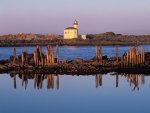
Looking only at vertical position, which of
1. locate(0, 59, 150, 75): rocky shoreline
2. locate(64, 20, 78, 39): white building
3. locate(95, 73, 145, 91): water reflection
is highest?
locate(64, 20, 78, 39): white building

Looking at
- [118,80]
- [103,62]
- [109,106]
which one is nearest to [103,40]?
[103,62]

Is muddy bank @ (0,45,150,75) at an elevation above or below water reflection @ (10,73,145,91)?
above

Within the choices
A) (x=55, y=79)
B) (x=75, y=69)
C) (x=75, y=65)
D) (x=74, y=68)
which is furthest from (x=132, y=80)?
(x=75, y=65)

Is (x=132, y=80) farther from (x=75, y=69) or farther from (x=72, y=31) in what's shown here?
(x=72, y=31)

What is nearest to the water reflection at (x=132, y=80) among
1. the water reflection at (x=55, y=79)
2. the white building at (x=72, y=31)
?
the water reflection at (x=55, y=79)

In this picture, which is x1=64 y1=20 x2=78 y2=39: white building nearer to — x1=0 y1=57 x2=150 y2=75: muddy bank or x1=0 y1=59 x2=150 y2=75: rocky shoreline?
x1=0 y1=57 x2=150 y2=75: muddy bank

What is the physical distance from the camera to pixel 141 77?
3109 cm

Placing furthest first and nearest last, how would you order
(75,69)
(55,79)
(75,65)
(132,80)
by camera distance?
(75,65), (75,69), (55,79), (132,80)

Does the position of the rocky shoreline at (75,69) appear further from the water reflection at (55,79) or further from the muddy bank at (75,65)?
the water reflection at (55,79)

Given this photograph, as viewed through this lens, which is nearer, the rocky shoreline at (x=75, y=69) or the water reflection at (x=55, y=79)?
the water reflection at (x=55, y=79)

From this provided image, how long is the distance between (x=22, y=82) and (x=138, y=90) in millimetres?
8121

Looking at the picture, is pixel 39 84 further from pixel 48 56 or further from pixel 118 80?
pixel 48 56

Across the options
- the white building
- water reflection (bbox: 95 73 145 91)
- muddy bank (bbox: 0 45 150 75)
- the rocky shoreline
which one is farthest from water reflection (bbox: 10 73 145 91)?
the white building

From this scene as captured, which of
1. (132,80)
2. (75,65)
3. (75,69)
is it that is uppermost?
(75,65)
